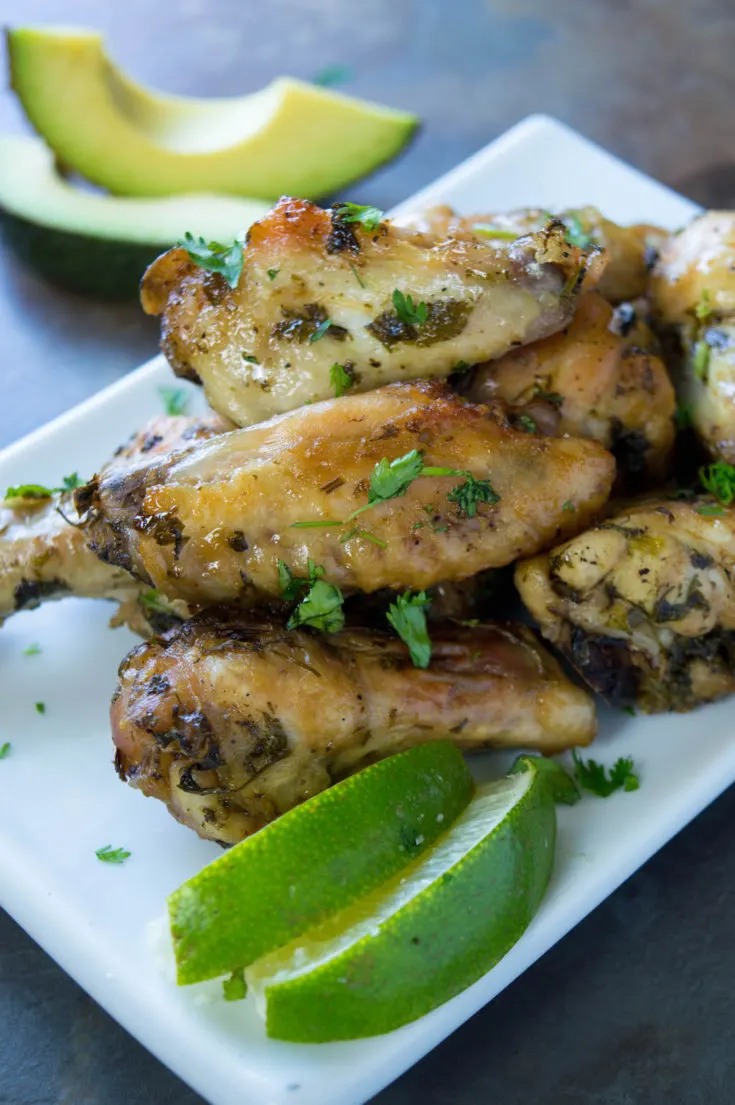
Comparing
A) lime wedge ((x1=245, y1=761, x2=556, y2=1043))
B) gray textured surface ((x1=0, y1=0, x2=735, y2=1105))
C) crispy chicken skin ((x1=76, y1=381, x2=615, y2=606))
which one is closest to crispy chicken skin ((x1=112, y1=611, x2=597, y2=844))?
crispy chicken skin ((x1=76, y1=381, x2=615, y2=606))

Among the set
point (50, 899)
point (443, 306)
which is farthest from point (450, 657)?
point (50, 899)

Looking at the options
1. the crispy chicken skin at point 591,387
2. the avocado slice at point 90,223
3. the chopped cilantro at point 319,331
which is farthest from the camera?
the avocado slice at point 90,223

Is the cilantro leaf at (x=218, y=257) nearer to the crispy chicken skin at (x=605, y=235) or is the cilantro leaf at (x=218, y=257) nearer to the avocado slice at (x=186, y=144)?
the crispy chicken skin at (x=605, y=235)

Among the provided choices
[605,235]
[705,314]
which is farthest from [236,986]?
[605,235]

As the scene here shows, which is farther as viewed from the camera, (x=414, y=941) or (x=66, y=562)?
(x=66, y=562)

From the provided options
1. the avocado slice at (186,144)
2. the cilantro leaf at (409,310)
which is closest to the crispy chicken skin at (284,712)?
the cilantro leaf at (409,310)

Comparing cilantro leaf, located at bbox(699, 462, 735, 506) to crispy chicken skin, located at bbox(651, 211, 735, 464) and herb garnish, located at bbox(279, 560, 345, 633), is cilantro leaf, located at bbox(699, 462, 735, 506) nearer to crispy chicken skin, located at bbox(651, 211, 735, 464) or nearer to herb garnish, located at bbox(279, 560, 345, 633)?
crispy chicken skin, located at bbox(651, 211, 735, 464)

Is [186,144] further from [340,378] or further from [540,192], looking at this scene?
[340,378]
